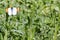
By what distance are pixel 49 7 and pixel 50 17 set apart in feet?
0.78

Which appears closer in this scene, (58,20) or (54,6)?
(58,20)

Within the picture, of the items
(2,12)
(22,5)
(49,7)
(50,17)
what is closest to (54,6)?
(49,7)

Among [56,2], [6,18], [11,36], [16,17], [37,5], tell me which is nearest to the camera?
[11,36]

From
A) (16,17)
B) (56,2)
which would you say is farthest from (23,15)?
(56,2)

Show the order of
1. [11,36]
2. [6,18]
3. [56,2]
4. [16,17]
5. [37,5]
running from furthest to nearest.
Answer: [56,2], [37,5], [16,17], [6,18], [11,36]

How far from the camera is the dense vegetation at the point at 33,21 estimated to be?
Result: 231 centimetres

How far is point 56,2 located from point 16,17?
29.3 inches

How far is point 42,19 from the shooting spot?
2.70m

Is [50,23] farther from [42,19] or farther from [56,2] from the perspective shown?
[56,2]

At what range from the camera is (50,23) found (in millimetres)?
2668

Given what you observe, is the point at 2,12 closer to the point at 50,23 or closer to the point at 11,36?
the point at 11,36

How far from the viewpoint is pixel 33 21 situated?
252 cm

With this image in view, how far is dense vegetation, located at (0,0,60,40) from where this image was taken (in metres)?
2.31

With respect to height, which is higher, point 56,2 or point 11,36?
point 56,2
